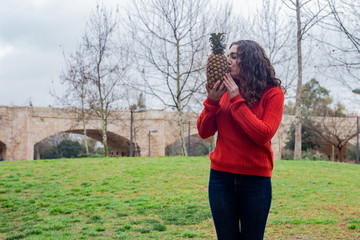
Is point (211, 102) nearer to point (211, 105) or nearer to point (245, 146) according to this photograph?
point (211, 105)

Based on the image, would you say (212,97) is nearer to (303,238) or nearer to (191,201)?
(303,238)

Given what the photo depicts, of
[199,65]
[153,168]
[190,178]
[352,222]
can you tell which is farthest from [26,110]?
[352,222]

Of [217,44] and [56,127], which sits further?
[56,127]

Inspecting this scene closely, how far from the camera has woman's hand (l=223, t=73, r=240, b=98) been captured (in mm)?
2076

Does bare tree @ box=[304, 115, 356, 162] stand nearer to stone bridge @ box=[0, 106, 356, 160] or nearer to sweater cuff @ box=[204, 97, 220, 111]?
stone bridge @ box=[0, 106, 356, 160]

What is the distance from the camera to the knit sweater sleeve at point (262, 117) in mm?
1979

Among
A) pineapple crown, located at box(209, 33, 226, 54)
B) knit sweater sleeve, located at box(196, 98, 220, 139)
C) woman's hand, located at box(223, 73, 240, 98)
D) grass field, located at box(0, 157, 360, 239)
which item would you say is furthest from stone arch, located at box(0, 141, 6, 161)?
woman's hand, located at box(223, 73, 240, 98)

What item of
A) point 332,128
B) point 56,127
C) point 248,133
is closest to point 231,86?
point 248,133

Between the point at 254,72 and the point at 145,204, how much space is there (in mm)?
5554

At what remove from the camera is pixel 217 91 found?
2.12 metres

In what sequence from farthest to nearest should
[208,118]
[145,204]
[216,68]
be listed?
[145,204], [208,118], [216,68]

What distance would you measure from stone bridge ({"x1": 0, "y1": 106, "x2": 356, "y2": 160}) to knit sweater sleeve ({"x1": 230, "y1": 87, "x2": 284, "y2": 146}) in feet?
79.5

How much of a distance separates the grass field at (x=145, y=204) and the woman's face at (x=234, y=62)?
3.47 meters

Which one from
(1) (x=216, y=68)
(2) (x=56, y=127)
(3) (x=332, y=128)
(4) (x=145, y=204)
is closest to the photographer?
(1) (x=216, y=68)
